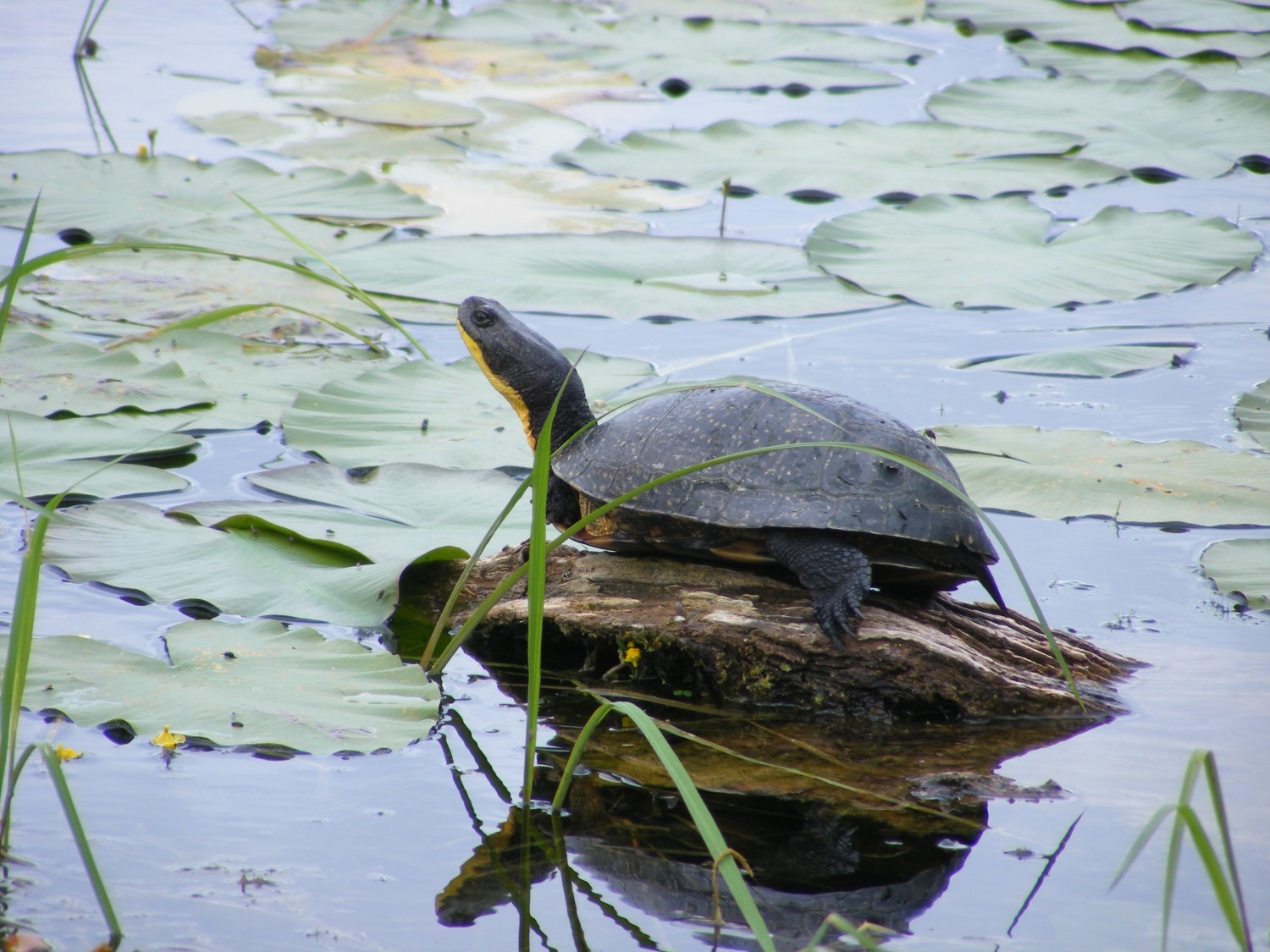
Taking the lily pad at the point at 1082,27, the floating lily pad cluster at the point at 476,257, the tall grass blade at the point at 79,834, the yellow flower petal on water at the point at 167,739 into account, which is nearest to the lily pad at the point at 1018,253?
the floating lily pad cluster at the point at 476,257

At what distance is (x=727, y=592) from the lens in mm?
2934

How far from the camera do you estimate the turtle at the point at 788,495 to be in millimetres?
2729

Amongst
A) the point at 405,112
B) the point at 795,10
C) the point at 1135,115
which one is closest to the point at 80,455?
the point at 405,112

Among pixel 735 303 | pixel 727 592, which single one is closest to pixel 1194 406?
pixel 735 303

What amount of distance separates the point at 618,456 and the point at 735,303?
1967 mm

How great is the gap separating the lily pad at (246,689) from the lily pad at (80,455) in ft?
2.95

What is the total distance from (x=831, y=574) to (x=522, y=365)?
1165 mm

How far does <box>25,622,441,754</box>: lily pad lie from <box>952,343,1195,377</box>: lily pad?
9.28 feet

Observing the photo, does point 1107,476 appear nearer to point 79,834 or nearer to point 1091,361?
point 1091,361

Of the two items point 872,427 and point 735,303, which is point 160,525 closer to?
point 872,427

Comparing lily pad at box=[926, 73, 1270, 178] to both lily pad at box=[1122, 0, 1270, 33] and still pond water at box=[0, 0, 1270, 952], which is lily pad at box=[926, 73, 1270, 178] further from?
still pond water at box=[0, 0, 1270, 952]

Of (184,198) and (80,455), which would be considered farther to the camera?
(184,198)

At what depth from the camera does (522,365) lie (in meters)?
3.43

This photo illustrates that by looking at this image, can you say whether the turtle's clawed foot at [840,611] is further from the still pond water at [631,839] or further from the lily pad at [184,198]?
the lily pad at [184,198]
